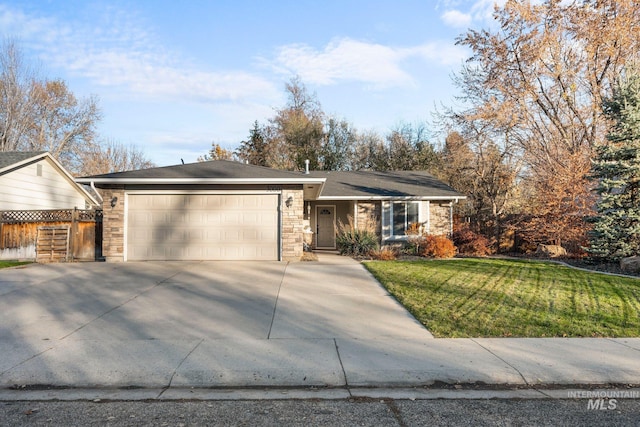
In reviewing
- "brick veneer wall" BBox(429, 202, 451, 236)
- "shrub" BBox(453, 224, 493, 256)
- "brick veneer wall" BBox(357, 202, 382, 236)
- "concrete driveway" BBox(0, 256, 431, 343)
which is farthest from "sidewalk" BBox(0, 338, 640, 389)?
"brick veneer wall" BBox(357, 202, 382, 236)

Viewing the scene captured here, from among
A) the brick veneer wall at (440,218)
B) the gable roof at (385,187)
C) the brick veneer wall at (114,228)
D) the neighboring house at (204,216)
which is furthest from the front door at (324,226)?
the brick veneer wall at (114,228)

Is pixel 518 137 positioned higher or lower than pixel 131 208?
higher

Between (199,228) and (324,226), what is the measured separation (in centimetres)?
705

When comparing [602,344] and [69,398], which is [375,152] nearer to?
[602,344]

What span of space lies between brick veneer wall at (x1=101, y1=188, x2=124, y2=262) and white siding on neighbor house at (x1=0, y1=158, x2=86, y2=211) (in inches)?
233

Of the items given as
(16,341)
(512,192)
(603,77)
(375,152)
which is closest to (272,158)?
(375,152)

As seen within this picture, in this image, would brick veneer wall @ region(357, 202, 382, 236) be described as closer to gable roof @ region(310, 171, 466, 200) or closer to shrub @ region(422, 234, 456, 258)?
gable roof @ region(310, 171, 466, 200)

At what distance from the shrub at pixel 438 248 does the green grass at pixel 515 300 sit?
2821 millimetres

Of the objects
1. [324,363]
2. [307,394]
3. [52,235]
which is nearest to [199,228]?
[52,235]

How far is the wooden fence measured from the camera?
1210 cm

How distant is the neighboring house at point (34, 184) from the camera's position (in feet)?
48.9

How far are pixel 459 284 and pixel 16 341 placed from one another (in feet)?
25.7

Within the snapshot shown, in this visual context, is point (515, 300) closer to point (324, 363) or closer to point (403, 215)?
point (324, 363)

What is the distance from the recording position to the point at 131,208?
39.8ft
